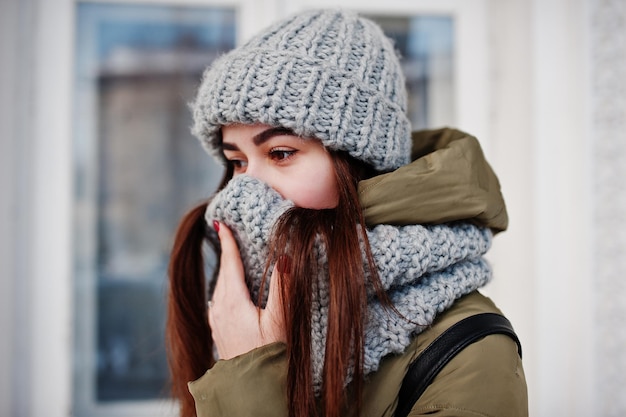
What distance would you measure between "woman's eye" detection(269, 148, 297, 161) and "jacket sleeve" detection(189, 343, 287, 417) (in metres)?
0.36

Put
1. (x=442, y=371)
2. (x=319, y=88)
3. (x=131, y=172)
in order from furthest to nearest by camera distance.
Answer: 1. (x=131, y=172)
2. (x=319, y=88)
3. (x=442, y=371)

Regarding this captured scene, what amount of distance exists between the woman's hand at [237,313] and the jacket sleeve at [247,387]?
38 millimetres

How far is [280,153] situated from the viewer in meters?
0.96

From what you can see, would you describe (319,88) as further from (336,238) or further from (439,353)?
(439,353)

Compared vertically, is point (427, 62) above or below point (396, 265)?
above

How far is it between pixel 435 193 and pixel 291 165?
11.1 inches

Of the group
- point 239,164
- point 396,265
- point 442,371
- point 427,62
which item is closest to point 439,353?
point 442,371

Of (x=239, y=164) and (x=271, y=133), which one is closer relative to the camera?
(x=271, y=133)

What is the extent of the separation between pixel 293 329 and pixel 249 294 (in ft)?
0.54

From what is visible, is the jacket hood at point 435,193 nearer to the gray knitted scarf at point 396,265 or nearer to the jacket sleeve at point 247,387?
the gray knitted scarf at point 396,265

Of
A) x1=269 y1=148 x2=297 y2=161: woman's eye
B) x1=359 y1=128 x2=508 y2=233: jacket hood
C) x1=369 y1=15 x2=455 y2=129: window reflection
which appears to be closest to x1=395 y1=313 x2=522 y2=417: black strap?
x1=359 y1=128 x2=508 y2=233: jacket hood

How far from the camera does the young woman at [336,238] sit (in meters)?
0.80

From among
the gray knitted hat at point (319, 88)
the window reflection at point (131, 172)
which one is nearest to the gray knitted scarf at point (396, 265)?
the gray knitted hat at point (319, 88)

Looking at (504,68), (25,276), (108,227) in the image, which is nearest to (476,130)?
(504,68)
